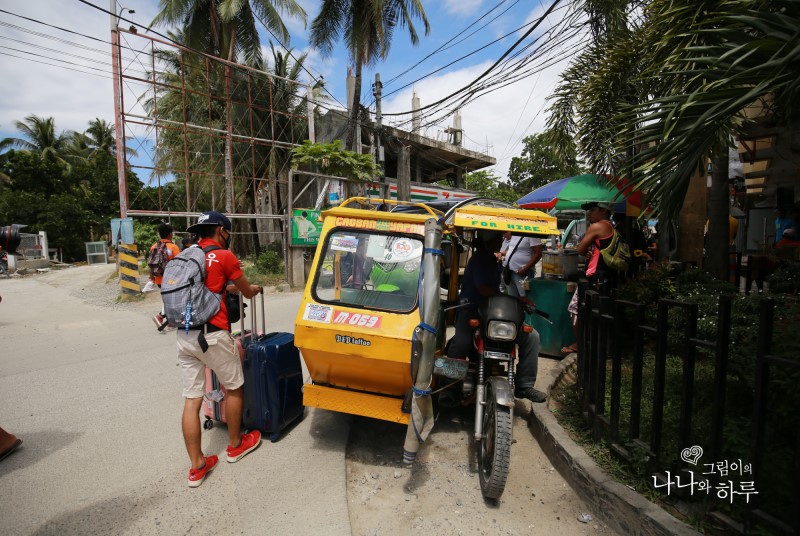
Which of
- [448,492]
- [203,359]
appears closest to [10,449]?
[203,359]

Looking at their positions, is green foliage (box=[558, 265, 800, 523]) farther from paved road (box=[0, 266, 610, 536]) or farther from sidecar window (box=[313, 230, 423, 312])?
sidecar window (box=[313, 230, 423, 312])

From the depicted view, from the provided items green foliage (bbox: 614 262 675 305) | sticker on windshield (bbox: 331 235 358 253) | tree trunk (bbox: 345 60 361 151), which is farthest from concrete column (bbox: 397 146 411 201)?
sticker on windshield (bbox: 331 235 358 253)

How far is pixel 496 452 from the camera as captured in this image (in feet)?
9.13

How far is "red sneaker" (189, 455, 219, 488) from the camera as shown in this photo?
3.04 metres

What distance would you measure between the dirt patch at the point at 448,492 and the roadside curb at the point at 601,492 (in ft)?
0.27

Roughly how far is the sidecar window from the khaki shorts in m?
0.76

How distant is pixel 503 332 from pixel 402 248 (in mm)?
1010

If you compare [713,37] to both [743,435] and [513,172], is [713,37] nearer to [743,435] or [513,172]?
[743,435]

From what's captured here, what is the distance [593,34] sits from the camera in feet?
23.8

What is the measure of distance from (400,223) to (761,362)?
2.34m

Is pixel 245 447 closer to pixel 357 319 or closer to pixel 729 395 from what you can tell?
pixel 357 319

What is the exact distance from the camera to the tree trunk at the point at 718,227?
594 centimetres

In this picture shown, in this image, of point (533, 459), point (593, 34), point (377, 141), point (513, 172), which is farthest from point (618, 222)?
point (513, 172)

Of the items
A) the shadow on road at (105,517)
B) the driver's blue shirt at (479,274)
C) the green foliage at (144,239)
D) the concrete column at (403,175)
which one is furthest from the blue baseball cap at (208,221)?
the green foliage at (144,239)
